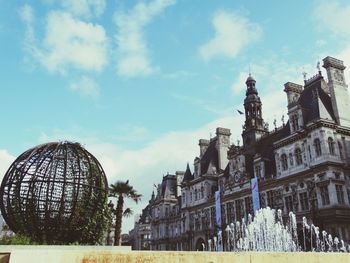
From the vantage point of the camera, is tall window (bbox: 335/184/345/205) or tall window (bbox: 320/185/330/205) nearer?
tall window (bbox: 335/184/345/205)

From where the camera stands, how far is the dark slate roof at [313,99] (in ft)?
120

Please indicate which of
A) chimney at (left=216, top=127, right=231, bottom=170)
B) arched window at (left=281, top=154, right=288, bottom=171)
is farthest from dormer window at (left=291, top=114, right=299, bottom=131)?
chimney at (left=216, top=127, right=231, bottom=170)

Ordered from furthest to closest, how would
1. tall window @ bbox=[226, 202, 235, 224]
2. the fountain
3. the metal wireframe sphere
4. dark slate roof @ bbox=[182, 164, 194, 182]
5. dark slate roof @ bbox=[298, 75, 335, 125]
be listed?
dark slate roof @ bbox=[182, 164, 194, 182], tall window @ bbox=[226, 202, 235, 224], dark slate roof @ bbox=[298, 75, 335, 125], the fountain, the metal wireframe sphere

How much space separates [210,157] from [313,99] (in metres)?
22.5

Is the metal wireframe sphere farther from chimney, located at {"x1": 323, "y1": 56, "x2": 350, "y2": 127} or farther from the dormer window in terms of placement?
chimney, located at {"x1": 323, "y1": 56, "x2": 350, "y2": 127}

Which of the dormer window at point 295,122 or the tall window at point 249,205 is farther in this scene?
the tall window at point 249,205

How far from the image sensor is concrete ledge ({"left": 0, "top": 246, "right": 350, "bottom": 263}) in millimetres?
6156

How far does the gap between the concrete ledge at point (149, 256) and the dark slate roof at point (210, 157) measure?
4735 centimetres

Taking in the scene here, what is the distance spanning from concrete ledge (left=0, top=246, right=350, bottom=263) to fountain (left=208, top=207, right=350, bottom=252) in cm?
2480

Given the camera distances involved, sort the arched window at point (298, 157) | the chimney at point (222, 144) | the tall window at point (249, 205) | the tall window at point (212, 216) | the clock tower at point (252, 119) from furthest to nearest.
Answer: the chimney at point (222, 144) → the tall window at point (212, 216) → the clock tower at point (252, 119) → the tall window at point (249, 205) → the arched window at point (298, 157)

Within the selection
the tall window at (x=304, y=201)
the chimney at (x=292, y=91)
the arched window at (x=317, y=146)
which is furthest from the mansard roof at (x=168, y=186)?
the arched window at (x=317, y=146)

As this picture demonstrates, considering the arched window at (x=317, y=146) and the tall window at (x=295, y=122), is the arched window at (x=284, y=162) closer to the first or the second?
the tall window at (x=295, y=122)

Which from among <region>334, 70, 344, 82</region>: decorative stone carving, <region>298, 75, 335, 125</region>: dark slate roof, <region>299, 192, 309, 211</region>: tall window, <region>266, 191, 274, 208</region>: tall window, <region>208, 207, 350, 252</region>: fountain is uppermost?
<region>334, 70, 344, 82</region>: decorative stone carving

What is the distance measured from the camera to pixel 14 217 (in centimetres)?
1506
